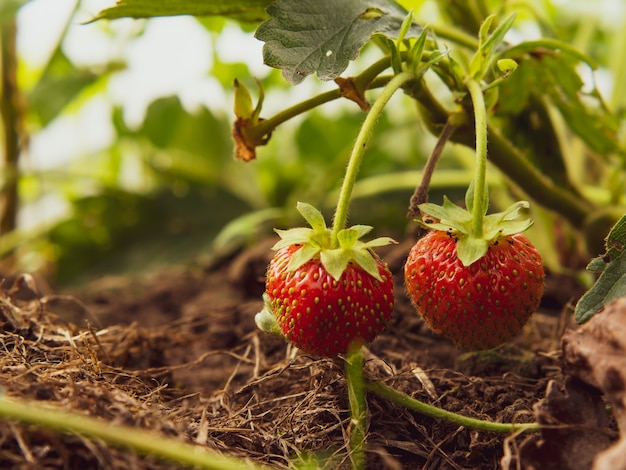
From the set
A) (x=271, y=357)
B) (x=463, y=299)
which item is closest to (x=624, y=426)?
(x=463, y=299)

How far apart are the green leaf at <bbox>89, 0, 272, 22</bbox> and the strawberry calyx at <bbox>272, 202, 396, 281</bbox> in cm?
33

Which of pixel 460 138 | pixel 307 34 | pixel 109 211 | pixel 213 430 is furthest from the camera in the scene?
pixel 109 211

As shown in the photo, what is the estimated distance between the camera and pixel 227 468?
52 cm

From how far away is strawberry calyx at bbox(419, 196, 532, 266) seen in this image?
28.2 inches

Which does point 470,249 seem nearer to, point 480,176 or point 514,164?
point 480,176

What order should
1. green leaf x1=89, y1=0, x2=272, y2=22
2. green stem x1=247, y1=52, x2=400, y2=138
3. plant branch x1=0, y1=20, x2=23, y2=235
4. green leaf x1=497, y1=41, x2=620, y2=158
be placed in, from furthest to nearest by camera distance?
plant branch x1=0, y1=20, x2=23, y2=235, green leaf x1=497, y1=41, x2=620, y2=158, green leaf x1=89, y1=0, x2=272, y2=22, green stem x1=247, y1=52, x2=400, y2=138

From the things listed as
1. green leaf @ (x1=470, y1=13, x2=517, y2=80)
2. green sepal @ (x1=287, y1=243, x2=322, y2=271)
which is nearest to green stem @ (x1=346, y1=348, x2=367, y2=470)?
green sepal @ (x1=287, y1=243, x2=322, y2=271)

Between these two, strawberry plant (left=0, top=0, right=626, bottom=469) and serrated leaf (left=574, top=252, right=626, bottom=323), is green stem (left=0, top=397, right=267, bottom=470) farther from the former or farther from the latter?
serrated leaf (left=574, top=252, right=626, bottom=323)

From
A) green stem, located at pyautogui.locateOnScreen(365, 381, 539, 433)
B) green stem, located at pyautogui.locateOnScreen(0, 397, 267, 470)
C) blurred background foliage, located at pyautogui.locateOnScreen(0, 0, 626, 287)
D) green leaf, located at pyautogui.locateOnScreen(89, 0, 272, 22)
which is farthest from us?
blurred background foliage, located at pyautogui.locateOnScreen(0, 0, 626, 287)

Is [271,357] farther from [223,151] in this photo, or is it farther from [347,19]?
[223,151]

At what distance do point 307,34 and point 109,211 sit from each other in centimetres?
126

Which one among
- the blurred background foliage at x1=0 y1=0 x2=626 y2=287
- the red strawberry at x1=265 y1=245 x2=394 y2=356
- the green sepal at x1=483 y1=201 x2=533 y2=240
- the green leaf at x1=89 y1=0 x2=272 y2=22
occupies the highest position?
the green leaf at x1=89 y1=0 x2=272 y2=22

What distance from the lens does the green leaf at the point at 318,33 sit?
0.78m

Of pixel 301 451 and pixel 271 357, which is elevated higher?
pixel 301 451
